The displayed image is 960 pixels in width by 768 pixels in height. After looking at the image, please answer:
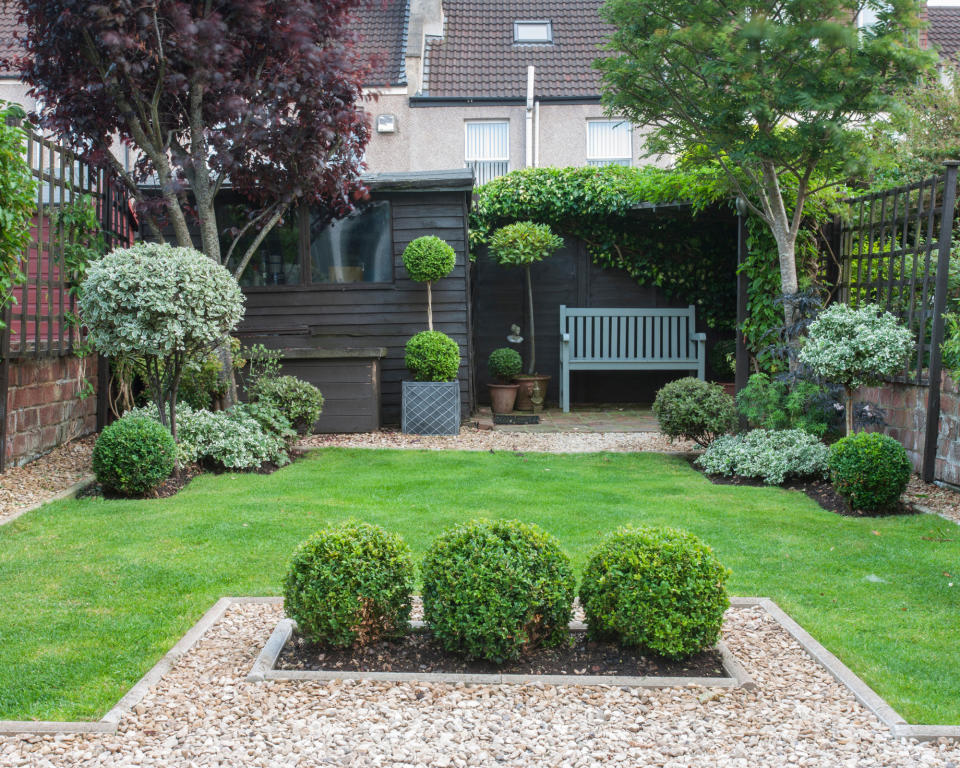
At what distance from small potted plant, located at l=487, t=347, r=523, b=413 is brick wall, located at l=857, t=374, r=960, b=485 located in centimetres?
490

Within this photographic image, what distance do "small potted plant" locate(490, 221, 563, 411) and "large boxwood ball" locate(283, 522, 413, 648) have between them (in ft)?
28.8

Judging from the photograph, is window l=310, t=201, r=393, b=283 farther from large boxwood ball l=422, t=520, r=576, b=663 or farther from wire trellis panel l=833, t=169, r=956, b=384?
large boxwood ball l=422, t=520, r=576, b=663

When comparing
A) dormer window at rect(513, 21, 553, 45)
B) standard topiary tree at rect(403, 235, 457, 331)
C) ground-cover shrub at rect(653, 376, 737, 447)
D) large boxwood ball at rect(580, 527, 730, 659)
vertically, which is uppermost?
dormer window at rect(513, 21, 553, 45)

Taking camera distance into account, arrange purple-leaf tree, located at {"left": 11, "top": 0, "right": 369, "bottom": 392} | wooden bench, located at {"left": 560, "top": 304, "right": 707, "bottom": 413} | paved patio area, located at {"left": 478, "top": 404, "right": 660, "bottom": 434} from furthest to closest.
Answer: wooden bench, located at {"left": 560, "top": 304, "right": 707, "bottom": 413} < paved patio area, located at {"left": 478, "top": 404, "right": 660, "bottom": 434} < purple-leaf tree, located at {"left": 11, "top": 0, "right": 369, "bottom": 392}

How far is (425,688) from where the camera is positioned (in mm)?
2990

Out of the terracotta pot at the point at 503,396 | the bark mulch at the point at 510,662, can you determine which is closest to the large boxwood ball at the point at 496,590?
the bark mulch at the point at 510,662

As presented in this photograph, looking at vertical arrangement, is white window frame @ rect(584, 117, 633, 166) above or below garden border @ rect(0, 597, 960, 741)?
above

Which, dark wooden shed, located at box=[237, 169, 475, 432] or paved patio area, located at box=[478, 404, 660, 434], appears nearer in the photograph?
paved patio area, located at box=[478, 404, 660, 434]

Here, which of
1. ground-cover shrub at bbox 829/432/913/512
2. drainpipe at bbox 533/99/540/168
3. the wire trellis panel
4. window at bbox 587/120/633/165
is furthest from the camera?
window at bbox 587/120/633/165

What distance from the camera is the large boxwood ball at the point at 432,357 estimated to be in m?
9.87

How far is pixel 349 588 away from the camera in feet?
10.4

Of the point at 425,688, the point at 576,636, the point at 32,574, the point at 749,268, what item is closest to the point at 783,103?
the point at 749,268

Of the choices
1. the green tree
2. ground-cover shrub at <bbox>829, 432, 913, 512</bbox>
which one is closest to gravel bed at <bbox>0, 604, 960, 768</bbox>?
ground-cover shrub at <bbox>829, 432, 913, 512</bbox>

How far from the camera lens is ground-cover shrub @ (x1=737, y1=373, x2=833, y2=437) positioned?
7.47 meters
